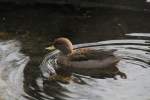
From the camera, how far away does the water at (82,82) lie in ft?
33.7

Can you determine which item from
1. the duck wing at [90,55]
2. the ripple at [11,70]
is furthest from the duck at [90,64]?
the ripple at [11,70]

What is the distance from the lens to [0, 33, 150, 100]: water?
1028 cm

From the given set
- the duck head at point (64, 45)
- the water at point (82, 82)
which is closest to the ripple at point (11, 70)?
the water at point (82, 82)

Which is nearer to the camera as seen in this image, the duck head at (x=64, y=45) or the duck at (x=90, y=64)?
the duck at (x=90, y=64)

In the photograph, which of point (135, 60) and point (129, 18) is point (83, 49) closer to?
point (135, 60)

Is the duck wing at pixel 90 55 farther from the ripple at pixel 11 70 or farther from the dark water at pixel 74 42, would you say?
the ripple at pixel 11 70

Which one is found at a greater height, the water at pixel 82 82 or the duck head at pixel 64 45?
the duck head at pixel 64 45

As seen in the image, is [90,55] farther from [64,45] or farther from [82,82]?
[82,82]

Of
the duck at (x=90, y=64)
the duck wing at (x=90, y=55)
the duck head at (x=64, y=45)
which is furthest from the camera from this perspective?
the duck head at (x=64, y=45)

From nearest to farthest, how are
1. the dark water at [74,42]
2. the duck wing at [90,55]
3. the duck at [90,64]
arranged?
the dark water at [74,42] < the duck at [90,64] < the duck wing at [90,55]

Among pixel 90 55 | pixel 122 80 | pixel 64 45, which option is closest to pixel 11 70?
pixel 64 45

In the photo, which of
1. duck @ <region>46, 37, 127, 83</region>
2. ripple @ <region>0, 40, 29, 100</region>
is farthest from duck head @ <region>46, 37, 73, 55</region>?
ripple @ <region>0, 40, 29, 100</region>

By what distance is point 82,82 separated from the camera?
433 inches

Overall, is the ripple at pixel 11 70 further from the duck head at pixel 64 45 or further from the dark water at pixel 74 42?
the duck head at pixel 64 45
